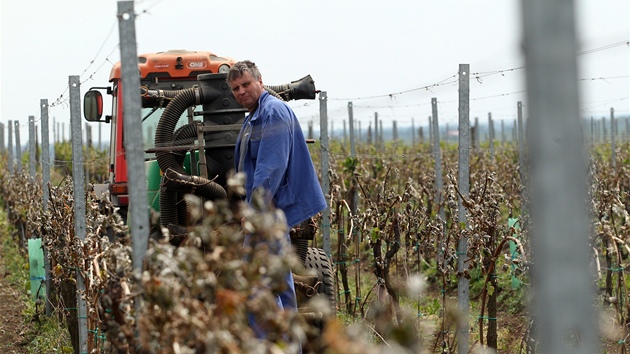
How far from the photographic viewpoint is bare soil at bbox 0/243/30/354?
8.41m

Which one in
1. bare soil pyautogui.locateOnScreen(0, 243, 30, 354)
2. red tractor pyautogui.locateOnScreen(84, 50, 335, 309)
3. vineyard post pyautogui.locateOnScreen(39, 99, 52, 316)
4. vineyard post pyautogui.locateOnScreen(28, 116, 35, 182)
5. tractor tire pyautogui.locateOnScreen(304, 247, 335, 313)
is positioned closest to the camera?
red tractor pyautogui.locateOnScreen(84, 50, 335, 309)

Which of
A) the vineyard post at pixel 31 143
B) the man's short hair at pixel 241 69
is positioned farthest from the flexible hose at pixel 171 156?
the vineyard post at pixel 31 143

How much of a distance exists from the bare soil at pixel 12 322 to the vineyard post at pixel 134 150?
5135 mm

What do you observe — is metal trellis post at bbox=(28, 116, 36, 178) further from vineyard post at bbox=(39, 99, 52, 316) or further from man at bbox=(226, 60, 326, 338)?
man at bbox=(226, 60, 326, 338)

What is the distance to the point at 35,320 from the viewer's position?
359 inches

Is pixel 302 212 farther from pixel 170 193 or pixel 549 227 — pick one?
pixel 549 227

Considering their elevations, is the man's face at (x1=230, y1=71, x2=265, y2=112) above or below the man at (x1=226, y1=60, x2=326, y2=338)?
above

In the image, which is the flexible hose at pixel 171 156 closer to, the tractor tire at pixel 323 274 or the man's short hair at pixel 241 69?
the tractor tire at pixel 323 274

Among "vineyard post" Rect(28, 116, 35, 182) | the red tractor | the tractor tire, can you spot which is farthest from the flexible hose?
"vineyard post" Rect(28, 116, 35, 182)

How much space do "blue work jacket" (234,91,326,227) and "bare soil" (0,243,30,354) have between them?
12.5 ft

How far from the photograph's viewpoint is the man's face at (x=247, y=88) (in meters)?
5.45

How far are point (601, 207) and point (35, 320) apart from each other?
5379 mm

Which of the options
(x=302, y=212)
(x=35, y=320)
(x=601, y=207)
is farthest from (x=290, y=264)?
(x=35, y=320)

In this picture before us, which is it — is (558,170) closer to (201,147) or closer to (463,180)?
(463,180)
